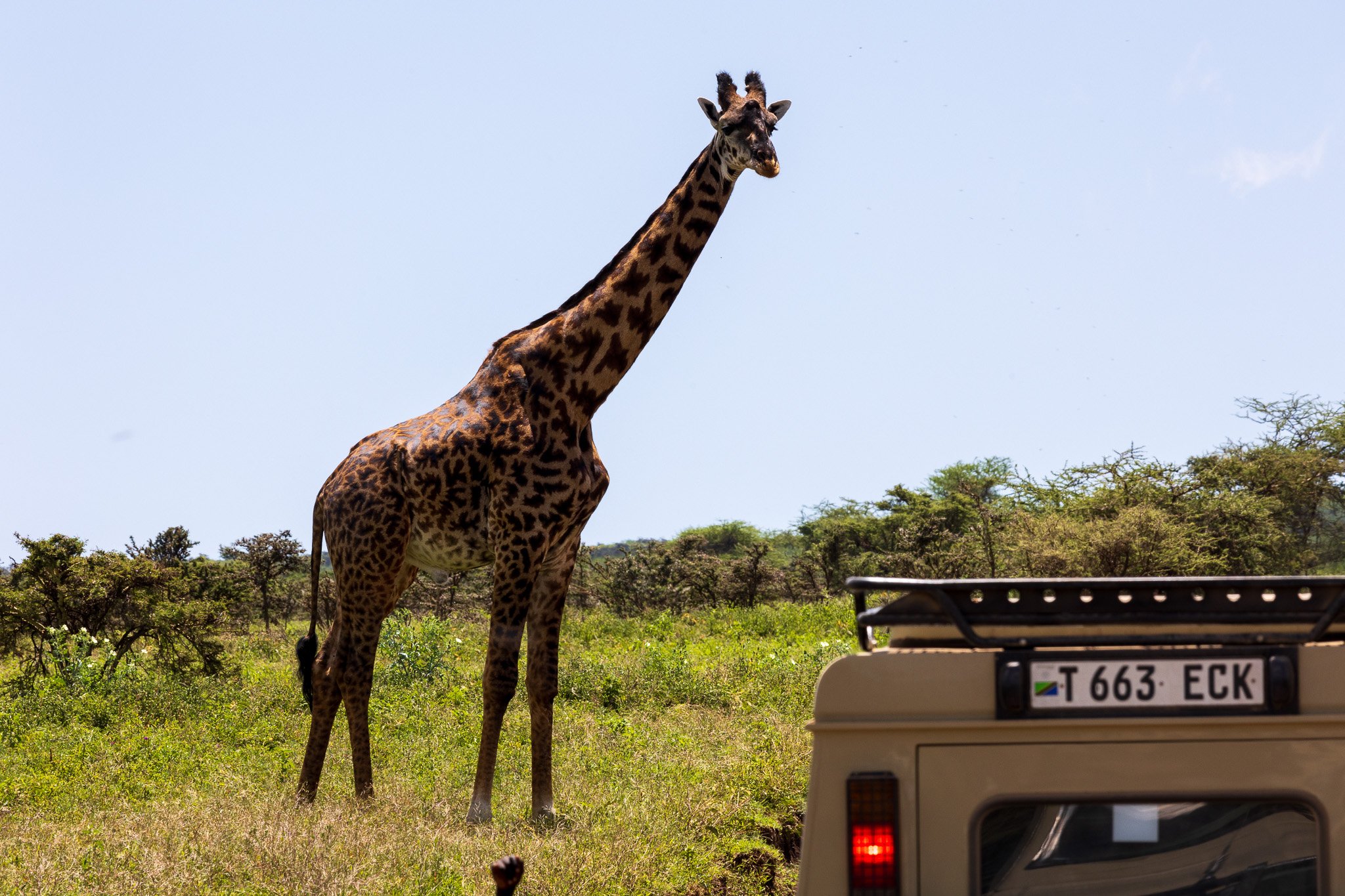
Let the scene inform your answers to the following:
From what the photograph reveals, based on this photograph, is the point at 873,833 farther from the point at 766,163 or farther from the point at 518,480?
the point at 766,163

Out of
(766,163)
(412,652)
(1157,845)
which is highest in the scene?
(766,163)

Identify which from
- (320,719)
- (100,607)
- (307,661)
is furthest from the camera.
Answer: (100,607)

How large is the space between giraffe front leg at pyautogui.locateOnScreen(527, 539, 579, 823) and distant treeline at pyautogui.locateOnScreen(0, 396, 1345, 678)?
260 inches

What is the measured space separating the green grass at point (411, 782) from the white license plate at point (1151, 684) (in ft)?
10.6

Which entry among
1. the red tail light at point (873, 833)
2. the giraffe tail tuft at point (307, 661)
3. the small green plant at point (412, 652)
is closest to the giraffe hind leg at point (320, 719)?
the giraffe tail tuft at point (307, 661)

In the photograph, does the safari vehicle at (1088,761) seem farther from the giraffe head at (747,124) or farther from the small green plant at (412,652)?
the small green plant at (412,652)

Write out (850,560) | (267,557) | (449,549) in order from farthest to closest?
(850,560) → (267,557) → (449,549)

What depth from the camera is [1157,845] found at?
120 inches

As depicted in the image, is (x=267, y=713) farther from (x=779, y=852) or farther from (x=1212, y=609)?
(x=1212, y=609)

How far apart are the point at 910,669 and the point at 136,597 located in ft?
39.3

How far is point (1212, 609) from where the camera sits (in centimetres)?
308

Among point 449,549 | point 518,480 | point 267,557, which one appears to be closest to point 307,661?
point 449,549

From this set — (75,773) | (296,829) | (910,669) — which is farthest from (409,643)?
(910,669)

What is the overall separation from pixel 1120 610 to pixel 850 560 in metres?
26.2
